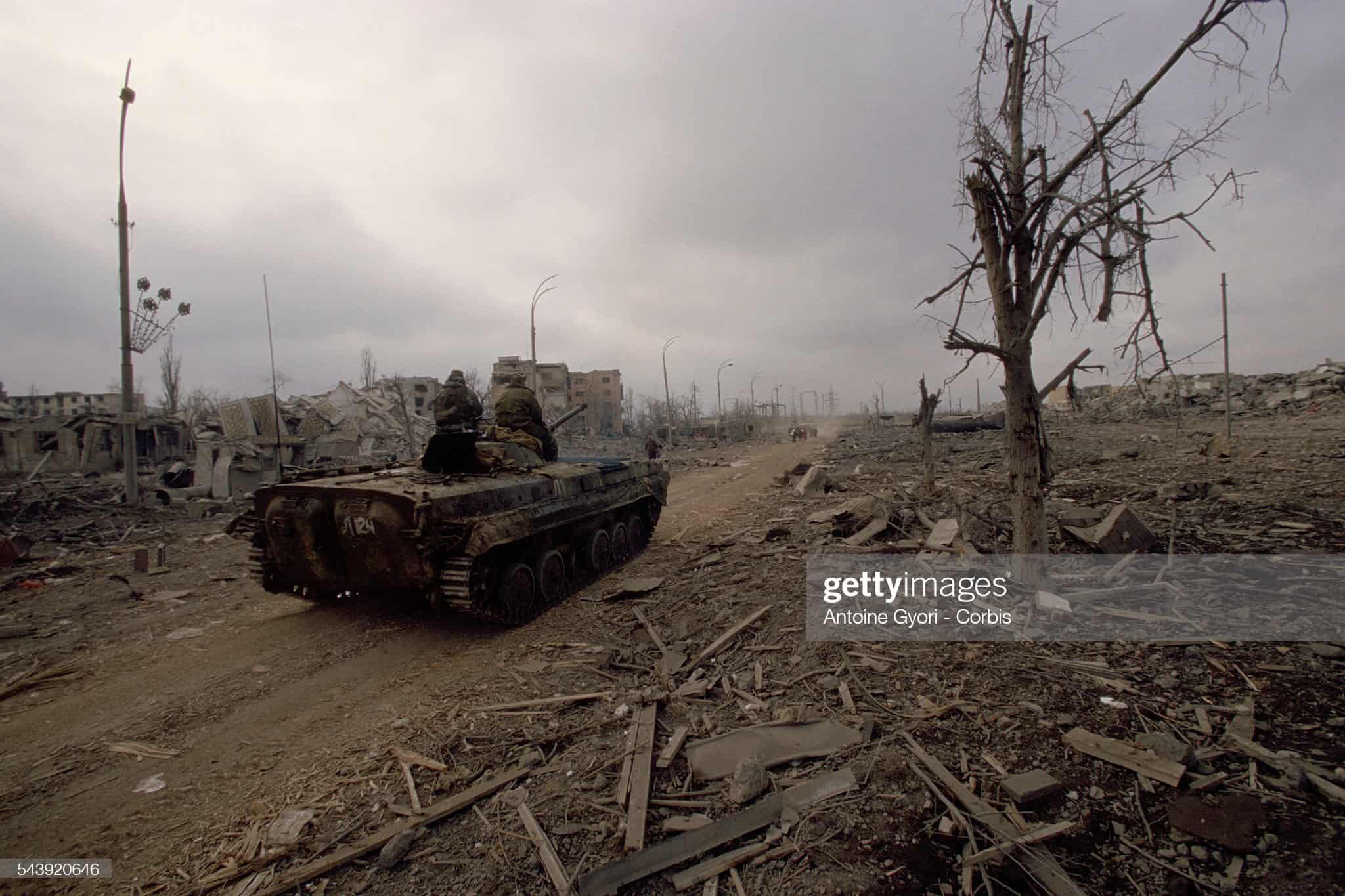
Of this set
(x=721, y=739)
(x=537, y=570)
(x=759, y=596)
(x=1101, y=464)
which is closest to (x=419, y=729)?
(x=721, y=739)

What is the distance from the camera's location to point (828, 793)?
A: 351 centimetres

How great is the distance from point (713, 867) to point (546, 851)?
88 centimetres

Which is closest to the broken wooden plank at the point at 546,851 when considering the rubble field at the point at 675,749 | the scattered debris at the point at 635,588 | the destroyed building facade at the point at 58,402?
the rubble field at the point at 675,749

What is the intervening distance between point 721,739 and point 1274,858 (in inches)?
108

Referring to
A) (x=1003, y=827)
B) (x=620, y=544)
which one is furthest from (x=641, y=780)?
(x=620, y=544)

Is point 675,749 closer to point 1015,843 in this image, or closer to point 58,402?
point 1015,843

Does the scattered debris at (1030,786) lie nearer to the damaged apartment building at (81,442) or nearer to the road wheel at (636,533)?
the road wheel at (636,533)

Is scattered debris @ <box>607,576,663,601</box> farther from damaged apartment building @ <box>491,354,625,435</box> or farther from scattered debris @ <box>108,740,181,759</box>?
damaged apartment building @ <box>491,354,625,435</box>

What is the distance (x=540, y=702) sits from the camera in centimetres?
511

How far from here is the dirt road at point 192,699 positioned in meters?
3.86

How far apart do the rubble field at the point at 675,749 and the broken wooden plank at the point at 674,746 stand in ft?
0.06

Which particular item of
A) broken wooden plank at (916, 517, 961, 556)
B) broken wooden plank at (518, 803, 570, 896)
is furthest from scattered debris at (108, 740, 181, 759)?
broken wooden plank at (916, 517, 961, 556)

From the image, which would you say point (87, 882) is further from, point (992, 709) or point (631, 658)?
point (992, 709)

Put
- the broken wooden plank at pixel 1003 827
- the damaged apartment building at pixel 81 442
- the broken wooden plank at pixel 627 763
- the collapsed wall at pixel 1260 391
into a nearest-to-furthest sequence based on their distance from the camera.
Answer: the broken wooden plank at pixel 1003 827 → the broken wooden plank at pixel 627 763 → the damaged apartment building at pixel 81 442 → the collapsed wall at pixel 1260 391
